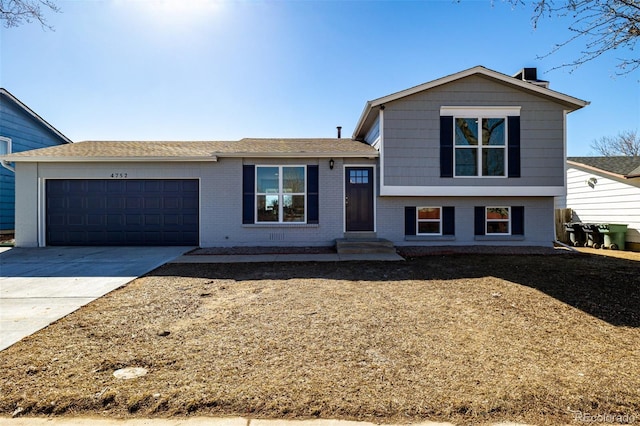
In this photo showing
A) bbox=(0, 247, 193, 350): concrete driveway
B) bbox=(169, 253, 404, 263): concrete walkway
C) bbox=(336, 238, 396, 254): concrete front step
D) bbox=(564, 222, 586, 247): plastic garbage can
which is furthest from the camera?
bbox=(564, 222, 586, 247): plastic garbage can

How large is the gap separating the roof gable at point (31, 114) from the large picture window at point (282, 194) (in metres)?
11.8

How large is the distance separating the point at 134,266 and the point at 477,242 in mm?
9892

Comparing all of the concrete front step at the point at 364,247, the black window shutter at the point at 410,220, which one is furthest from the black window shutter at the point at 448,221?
the concrete front step at the point at 364,247

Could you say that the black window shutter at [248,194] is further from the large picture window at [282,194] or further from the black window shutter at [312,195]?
the black window shutter at [312,195]

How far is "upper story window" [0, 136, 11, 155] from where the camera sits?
506 inches

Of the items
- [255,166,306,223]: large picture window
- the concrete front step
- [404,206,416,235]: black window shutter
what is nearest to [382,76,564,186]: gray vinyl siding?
[404,206,416,235]: black window shutter

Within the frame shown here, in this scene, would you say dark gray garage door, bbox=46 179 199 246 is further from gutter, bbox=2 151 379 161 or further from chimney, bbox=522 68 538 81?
chimney, bbox=522 68 538 81

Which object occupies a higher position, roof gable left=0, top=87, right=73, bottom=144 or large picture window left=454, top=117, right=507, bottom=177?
roof gable left=0, top=87, right=73, bottom=144

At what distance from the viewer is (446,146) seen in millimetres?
9664

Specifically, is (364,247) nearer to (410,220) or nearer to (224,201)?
(410,220)

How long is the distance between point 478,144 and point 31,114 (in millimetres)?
18608

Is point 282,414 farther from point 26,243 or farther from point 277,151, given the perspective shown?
point 26,243

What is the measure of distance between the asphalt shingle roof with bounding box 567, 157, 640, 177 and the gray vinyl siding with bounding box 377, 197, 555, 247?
12.3ft

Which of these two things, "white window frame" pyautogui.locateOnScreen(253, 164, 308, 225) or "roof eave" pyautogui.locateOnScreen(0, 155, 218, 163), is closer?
"roof eave" pyautogui.locateOnScreen(0, 155, 218, 163)
